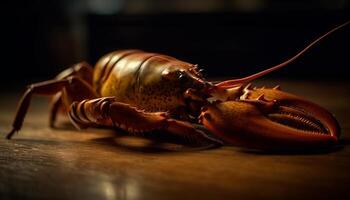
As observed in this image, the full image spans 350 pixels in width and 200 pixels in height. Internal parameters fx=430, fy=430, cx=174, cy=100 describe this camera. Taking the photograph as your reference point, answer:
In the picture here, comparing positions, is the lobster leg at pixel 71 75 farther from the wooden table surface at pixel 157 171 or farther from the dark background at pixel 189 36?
the dark background at pixel 189 36

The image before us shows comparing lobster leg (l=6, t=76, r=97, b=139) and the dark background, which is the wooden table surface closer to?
lobster leg (l=6, t=76, r=97, b=139)

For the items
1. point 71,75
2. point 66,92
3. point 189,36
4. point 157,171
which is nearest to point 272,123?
point 157,171

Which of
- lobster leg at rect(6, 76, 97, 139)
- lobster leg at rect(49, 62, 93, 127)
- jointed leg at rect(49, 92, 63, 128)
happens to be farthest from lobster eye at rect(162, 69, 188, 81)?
jointed leg at rect(49, 92, 63, 128)

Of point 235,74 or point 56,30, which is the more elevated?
point 56,30

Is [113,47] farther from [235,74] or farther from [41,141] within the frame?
[41,141]

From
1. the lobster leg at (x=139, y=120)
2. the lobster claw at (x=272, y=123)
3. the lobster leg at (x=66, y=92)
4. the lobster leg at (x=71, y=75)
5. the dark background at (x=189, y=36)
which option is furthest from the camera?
the dark background at (x=189, y=36)

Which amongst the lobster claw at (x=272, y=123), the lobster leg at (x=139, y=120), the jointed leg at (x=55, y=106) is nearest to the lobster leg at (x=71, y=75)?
the jointed leg at (x=55, y=106)

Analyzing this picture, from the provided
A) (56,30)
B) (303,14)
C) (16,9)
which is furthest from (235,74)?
(16,9)
